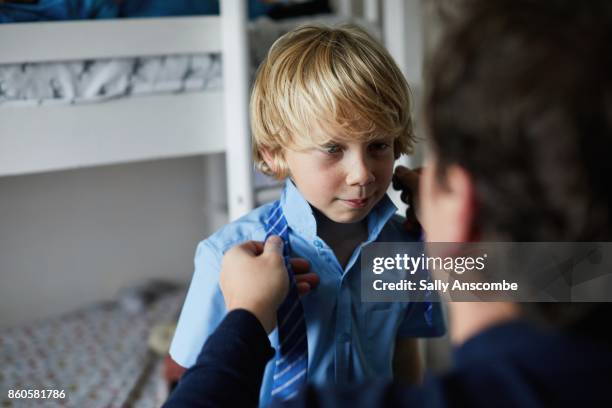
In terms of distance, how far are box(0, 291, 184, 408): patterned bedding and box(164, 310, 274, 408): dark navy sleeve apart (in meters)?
1.09

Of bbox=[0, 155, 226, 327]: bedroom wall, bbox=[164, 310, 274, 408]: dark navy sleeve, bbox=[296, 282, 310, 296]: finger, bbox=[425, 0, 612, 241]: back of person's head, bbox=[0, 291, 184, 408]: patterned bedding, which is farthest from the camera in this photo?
bbox=[0, 155, 226, 327]: bedroom wall

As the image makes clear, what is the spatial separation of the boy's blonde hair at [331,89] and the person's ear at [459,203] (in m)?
0.36

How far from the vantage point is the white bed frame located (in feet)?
4.48

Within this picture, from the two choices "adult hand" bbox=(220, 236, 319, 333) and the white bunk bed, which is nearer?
"adult hand" bbox=(220, 236, 319, 333)

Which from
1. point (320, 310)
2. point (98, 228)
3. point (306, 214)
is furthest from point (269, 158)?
point (98, 228)

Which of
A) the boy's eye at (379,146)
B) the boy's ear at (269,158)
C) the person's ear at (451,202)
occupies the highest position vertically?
the person's ear at (451,202)

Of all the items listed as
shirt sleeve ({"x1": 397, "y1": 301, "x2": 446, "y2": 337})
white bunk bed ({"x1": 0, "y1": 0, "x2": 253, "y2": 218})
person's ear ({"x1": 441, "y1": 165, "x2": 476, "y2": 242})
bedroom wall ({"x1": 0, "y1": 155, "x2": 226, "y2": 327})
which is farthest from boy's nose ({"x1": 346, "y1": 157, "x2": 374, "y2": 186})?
bedroom wall ({"x1": 0, "y1": 155, "x2": 226, "y2": 327})

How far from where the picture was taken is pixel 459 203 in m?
0.50

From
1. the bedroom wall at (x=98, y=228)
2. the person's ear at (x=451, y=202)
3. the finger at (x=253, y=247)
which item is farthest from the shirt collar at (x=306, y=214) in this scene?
the bedroom wall at (x=98, y=228)

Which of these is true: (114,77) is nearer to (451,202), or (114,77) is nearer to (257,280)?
(257,280)

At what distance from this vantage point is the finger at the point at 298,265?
84 cm

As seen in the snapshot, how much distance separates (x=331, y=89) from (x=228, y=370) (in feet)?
1.30

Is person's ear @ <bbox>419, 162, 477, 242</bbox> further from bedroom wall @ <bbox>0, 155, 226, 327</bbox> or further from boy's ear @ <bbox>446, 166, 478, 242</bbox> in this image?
bedroom wall @ <bbox>0, 155, 226, 327</bbox>

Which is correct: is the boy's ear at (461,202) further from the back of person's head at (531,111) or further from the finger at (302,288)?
the finger at (302,288)
